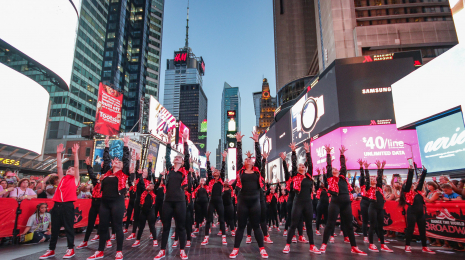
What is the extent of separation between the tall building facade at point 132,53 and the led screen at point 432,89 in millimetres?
54197

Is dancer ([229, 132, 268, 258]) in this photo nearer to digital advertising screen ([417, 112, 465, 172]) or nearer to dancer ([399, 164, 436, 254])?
dancer ([399, 164, 436, 254])

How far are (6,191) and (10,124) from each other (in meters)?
7.70

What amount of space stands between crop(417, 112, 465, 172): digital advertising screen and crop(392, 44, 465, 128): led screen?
598 millimetres

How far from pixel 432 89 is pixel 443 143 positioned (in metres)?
2.73

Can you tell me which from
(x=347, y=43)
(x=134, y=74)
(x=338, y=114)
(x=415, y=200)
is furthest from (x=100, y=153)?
(x=134, y=74)

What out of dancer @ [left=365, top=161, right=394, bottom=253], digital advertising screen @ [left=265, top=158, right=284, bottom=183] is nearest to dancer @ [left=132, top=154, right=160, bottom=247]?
dancer @ [left=365, top=161, right=394, bottom=253]

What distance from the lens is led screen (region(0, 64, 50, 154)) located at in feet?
38.9

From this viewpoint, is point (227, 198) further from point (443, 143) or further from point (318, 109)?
point (318, 109)

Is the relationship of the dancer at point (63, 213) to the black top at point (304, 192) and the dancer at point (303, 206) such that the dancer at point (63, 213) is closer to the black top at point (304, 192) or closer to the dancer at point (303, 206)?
the dancer at point (303, 206)

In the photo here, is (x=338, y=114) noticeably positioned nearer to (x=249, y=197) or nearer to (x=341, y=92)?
(x=341, y=92)

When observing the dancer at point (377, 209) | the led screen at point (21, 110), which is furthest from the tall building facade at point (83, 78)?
the dancer at point (377, 209)

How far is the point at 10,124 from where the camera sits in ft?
40.2

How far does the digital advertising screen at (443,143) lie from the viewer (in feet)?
36.8

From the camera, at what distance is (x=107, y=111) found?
77.3ft
